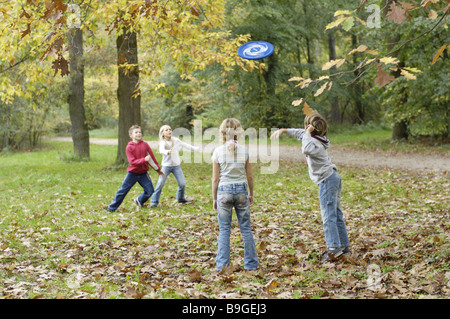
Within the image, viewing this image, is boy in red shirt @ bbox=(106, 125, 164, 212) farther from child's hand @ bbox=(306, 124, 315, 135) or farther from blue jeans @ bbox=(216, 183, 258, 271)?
child's hand @ bbox=(306, 124, 315, 135)

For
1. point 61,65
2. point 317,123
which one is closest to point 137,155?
point 61,65

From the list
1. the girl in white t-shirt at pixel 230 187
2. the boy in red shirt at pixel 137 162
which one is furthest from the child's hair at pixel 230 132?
the boy in red shirt at pixel 137 162

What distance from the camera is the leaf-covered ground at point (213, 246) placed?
4.52 m

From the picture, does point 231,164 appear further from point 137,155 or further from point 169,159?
point 169,159

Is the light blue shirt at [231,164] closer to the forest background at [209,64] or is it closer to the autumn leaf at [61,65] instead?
the forest background at [209,64]

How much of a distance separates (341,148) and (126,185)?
50.1 feet

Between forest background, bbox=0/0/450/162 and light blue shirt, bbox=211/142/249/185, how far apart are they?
1.49 m

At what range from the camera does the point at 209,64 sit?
495 inches

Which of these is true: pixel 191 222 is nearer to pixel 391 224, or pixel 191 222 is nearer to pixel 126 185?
pixel 126 185

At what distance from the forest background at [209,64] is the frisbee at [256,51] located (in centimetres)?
90

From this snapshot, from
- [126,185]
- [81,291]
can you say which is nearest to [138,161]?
[126,185]

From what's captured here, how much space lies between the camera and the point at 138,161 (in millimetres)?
8664

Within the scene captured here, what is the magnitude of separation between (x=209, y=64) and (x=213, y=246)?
730 cm

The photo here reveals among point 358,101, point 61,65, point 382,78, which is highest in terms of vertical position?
point 358,101
